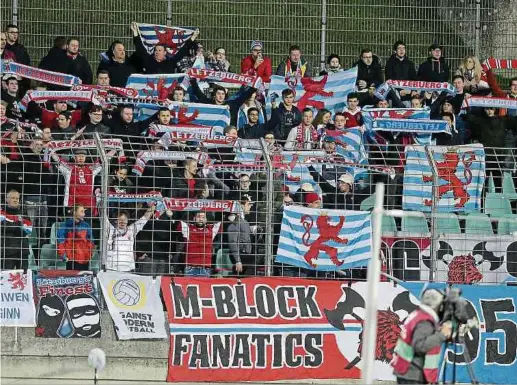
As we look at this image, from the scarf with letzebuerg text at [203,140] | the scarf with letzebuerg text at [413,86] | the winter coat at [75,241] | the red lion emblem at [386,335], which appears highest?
the scarf with letzebuerg text at [413,86]

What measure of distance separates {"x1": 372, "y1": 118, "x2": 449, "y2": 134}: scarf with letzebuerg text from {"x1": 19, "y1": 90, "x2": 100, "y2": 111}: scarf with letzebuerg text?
14.8ft

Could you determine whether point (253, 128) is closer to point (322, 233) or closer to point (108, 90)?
point (108, 90)

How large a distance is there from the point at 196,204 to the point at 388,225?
283 centimetres

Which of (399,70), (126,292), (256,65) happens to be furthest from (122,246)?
(399,70)

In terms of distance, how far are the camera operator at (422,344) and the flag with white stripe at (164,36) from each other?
30.2ft

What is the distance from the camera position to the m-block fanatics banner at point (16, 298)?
20562 millimetres

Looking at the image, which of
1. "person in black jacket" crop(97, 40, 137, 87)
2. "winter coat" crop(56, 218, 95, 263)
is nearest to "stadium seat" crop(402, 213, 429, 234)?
"winter coat" crop(56, 218, 95, 263)

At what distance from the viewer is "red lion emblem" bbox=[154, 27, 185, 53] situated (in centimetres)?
2483

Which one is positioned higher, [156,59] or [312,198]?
[156,59]

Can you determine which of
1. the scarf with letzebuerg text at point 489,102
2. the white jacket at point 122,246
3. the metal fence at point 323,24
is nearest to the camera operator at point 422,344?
the white jacket at point 122,246

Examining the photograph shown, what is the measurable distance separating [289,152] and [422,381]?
5485 mm

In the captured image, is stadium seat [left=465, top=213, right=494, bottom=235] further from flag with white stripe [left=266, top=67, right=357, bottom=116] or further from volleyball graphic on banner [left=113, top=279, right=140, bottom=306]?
volleyball graphic on banner [left=113, top=279, right=140, bottom=306]

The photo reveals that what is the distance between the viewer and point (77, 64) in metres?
24.2

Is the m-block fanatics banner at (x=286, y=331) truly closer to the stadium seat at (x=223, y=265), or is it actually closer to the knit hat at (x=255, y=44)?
the stadium seat at (x=223, y=265)
